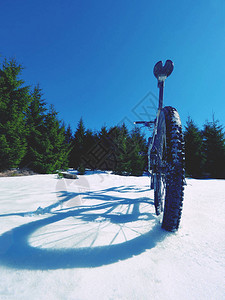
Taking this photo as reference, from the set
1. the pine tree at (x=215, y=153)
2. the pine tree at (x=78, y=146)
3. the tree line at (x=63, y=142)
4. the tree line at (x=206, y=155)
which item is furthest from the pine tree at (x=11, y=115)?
the pine tree at (x=215, y=153)

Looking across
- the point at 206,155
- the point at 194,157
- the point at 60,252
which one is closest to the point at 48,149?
the point at 60,252

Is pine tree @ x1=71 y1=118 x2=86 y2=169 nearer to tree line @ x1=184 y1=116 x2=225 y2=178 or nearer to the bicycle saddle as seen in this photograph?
tree line @ x1=184 y1=116 x2=225 y2=178

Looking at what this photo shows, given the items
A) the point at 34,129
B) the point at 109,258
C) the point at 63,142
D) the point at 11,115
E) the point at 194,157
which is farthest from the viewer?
the point at 63,142

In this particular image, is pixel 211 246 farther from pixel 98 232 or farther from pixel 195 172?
pixel 195 172

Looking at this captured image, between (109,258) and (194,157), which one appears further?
(194,157)

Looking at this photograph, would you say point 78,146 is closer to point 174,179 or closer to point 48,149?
point 48,149

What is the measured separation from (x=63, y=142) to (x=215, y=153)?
16.1 metres

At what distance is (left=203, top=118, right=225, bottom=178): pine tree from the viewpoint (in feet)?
40.7

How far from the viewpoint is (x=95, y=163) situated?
1417 cm

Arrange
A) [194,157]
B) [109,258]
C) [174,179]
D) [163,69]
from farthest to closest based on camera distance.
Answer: [194,157] < [163,69] < [174,179] < [109,258]

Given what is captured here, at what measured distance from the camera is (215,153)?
41.7 feet

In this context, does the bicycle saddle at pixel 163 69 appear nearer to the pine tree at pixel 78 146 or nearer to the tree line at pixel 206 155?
the tree line at pixel 206 155

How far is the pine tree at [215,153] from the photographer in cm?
1240

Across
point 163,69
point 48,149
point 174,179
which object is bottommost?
point 174,179
